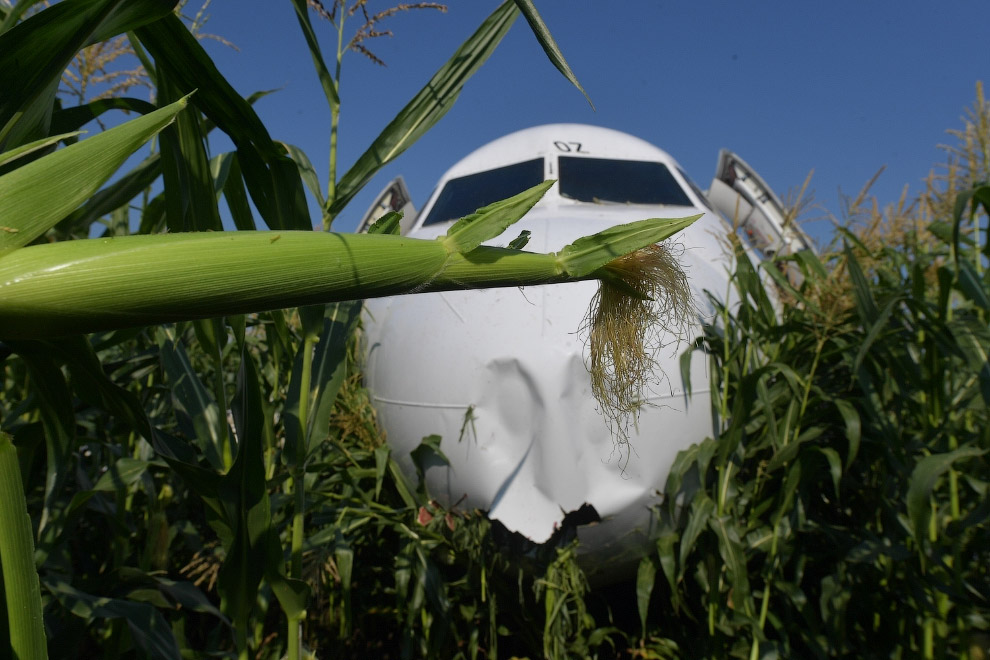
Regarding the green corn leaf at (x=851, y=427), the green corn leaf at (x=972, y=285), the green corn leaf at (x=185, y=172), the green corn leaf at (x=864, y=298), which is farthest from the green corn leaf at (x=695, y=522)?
the green corn leaf at (x=185, y=172)

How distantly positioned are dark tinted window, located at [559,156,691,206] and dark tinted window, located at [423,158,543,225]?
21 centimetres

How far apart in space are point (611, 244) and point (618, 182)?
10.7ft

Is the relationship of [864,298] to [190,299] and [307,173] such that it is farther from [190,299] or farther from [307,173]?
[190,299]

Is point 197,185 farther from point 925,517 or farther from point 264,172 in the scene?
point 925,517

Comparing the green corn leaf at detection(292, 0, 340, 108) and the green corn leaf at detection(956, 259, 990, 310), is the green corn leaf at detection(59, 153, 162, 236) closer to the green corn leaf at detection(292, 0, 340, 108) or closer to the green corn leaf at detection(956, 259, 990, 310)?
the green corn leaf at detection(292, 0, 340, 108)

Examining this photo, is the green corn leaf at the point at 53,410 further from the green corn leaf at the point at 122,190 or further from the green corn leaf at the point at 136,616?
the green corn leaf at the point at 122,190

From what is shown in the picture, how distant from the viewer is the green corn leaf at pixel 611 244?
648mm

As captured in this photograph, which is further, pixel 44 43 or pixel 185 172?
pixel 185 172

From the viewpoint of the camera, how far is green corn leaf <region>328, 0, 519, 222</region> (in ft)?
4.74

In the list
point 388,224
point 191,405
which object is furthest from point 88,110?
point 388,224

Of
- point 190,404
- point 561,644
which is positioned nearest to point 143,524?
→ point 190,404

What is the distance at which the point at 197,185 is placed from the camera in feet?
4.05

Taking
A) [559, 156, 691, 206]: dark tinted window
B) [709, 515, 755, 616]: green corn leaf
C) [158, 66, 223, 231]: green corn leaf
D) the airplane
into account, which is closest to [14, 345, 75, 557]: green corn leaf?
[158, 66, 223, 231]: green corn leaf

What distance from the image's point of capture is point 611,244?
0.66 m
